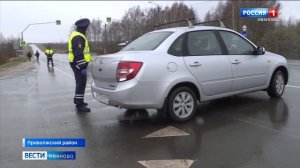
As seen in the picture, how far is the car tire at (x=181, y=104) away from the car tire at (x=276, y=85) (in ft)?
8.17

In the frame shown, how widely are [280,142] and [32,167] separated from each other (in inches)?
133

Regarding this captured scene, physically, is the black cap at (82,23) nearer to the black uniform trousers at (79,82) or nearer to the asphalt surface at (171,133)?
the black uniform trousers at (79,82)

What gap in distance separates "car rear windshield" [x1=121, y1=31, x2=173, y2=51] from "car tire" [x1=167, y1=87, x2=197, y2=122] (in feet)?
3.03

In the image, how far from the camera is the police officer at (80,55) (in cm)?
771

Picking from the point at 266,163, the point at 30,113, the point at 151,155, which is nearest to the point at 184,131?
the point at 151,155

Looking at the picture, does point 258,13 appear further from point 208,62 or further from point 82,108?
point 208,62

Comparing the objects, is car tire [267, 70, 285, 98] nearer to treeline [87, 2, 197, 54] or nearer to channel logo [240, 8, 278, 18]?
channel logo [240, 8, 278, 18]

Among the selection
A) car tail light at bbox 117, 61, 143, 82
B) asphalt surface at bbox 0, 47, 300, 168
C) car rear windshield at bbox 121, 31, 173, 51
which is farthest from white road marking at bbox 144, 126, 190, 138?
car rear windshield at bbox 121, 31, 173, 51

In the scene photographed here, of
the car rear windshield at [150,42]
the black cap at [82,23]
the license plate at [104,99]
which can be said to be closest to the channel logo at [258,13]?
the black cap at [82,23]

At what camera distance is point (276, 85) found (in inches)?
320

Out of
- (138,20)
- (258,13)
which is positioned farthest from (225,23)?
(138,20)

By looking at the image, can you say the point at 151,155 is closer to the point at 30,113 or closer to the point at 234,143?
the point at 234,143

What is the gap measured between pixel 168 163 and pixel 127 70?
2.01 metres

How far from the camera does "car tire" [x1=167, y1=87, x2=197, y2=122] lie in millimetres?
6172
